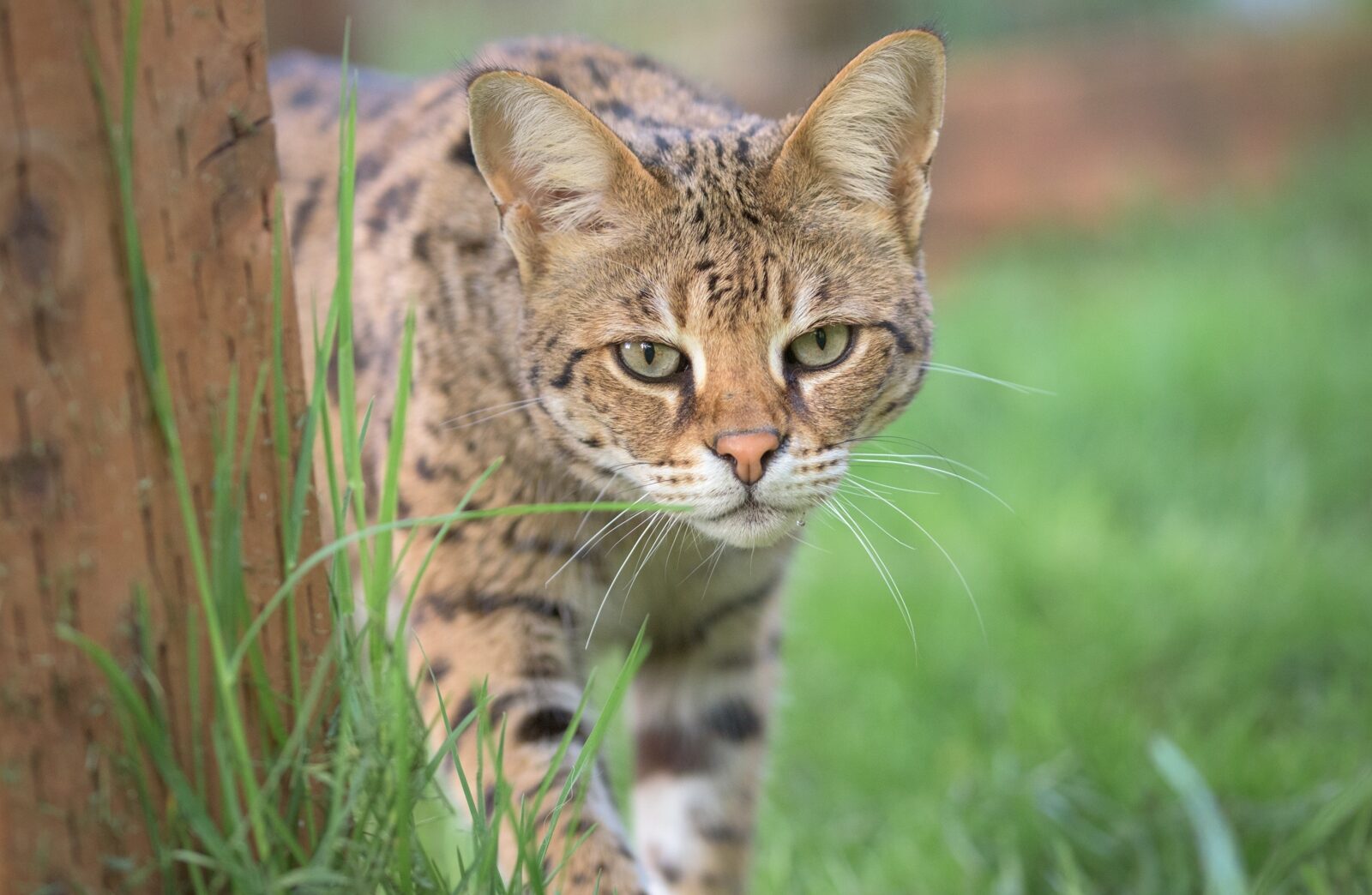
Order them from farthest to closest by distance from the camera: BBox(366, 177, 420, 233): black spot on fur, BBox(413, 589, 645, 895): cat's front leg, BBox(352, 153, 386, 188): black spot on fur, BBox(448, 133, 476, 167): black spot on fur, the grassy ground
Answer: the grassy ground → BBox(352, 153, 386, 188): black spot on fur → BBox(366, 177, 420, 233): black spot on fur → BBox(448, 133, 476, 167): black spot on fur → BBox(413, 589, 645, 895): cat's front leg

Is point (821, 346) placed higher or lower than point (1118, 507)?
higher

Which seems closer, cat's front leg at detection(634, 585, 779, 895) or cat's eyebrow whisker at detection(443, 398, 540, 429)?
cat's eyebrow whisker at detection(443, 398, 540, 429)

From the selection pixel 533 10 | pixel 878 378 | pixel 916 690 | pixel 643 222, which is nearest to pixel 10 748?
pixel 643 222

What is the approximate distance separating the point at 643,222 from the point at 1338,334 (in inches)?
182

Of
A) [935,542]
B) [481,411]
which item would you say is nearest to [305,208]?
[481,411]

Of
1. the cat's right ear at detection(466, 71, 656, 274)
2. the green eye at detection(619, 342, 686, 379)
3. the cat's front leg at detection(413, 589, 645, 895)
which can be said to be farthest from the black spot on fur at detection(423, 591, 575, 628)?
the cat's right ear at detection(466, 71, 656, 274)

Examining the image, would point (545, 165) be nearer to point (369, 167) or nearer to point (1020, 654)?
point (369, 167)

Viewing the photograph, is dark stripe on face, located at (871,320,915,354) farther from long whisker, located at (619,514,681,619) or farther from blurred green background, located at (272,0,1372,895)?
long whisker, located at (619,514,681,619)

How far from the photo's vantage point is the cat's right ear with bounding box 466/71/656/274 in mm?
2260

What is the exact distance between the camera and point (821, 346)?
241cm

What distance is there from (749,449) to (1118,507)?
312cm

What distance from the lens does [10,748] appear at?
1460 mm

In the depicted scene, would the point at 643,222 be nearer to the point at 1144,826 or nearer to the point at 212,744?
the point at 212,744

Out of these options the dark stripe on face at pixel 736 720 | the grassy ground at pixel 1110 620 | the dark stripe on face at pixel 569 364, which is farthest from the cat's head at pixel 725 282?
the grassy ground at pixel 1110 620
